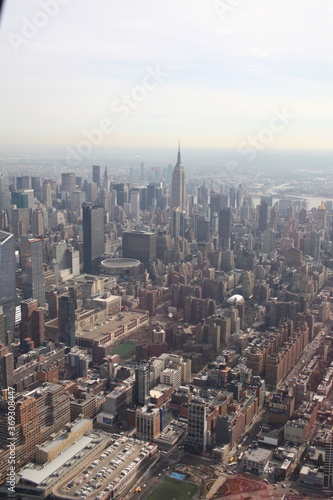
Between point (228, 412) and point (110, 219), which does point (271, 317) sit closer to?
point (228, 412)

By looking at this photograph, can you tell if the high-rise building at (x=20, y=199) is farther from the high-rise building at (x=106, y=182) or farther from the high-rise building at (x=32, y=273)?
the high-rise building at (x=32, y=273)

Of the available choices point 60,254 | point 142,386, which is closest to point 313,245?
point 60,254

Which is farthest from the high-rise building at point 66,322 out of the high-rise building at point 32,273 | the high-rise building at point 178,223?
the high-rise building at point 178,223

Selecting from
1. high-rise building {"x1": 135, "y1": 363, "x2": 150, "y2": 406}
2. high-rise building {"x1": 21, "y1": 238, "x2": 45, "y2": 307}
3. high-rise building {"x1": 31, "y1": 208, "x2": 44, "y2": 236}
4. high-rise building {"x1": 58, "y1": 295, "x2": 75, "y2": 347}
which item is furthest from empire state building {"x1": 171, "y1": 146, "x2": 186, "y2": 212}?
high-rise building {"x1": 135, "y1": 363, "x2": 150, "y2": 406}

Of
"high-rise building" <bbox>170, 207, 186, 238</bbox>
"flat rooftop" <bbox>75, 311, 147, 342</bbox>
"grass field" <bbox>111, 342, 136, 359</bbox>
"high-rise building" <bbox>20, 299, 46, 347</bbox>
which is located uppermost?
"high-rise building" <bbox>170, 207, 186, 238</bbox>

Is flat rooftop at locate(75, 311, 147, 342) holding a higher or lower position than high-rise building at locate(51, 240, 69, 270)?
lower

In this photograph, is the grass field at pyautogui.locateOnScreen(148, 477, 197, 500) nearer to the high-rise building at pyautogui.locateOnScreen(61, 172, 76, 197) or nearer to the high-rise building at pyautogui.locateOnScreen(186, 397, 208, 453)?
the high-rise building at pyautogui.locateOnScreen(186, 397, 208, 453)

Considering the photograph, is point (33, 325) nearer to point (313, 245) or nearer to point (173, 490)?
point (173, 490)
